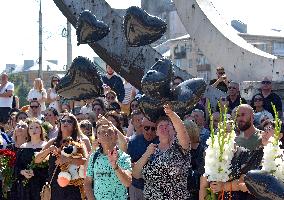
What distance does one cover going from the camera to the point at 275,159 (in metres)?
5.35

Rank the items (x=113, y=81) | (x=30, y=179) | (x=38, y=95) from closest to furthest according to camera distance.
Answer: (x=30, y=179) < (x=113, y=81) < (x=38, y=95)

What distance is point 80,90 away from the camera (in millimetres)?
8789

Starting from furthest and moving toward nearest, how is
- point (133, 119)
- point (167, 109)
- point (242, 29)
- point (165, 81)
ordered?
point (242, 29) < point (133, 119) < point (165, 81) < point (167, 109)

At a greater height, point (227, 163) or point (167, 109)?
point (167, 109)

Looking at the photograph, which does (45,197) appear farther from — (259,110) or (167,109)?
(259,110)

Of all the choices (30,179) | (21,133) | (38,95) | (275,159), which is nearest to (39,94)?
(38,95)

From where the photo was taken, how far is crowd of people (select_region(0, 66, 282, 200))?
20.5 feet

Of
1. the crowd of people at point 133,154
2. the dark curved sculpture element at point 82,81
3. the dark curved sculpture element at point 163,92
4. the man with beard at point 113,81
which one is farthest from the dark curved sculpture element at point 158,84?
the man with beard at point 113,81

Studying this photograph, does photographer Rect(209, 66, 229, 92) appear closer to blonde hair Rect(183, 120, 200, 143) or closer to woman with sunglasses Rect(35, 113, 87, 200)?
woman with sunglasses Rect(35, 113, 87, 200)

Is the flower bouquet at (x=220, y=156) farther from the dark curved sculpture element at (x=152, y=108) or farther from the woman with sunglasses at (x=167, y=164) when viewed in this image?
the dark curved sculpture element at (x=152, y=108)

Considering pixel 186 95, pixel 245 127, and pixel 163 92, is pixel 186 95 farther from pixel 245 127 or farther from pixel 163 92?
pixel 245 127

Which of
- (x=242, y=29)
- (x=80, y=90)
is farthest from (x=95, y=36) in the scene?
(x=242, y=29)

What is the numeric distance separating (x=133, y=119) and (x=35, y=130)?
4.46 feet

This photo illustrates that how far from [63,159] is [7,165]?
151cm
